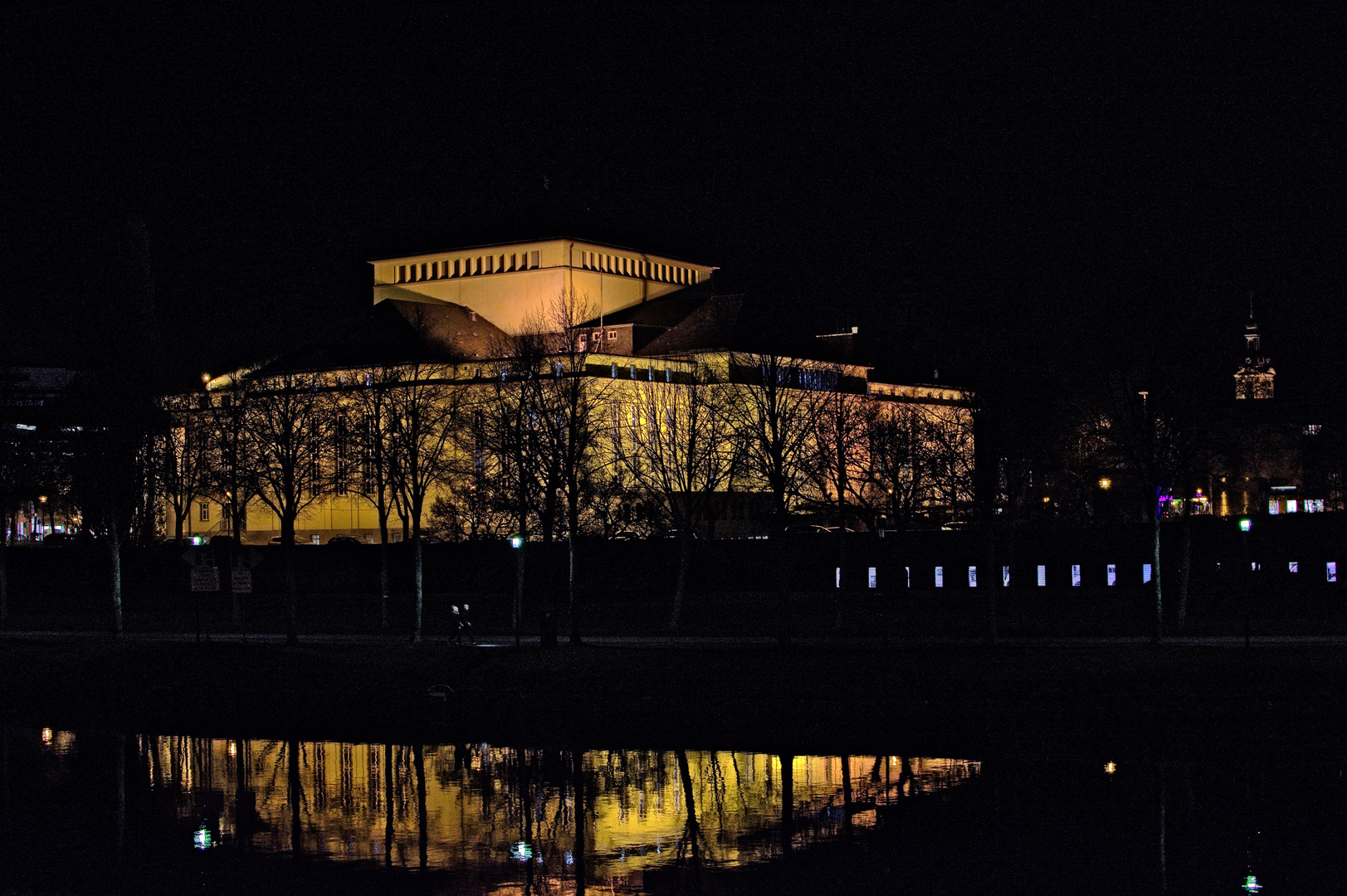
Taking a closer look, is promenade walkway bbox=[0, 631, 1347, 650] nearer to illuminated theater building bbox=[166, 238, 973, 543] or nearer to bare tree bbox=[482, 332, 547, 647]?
bare tree bbox=[482, 332, 547, 647]

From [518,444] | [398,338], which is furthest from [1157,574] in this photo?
[398,338]

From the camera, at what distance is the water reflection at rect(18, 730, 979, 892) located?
18422mm

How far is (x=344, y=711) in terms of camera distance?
33.7m

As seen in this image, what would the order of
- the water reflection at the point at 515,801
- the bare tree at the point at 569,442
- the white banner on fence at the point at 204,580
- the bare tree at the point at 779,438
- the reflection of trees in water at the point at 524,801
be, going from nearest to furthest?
1. the water reflection at the point at 515,801
2. the reflection of trees in water at the point at 524,801
3. the white banner on fence at the point at 204,580
4. the bare tree at the point at 569,442
5. the bare tree at the point at 779,438

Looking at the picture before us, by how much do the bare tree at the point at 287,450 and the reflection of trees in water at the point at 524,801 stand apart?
19.5 meters

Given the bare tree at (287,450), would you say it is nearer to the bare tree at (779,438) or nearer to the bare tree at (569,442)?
the bare tree at (569,442)

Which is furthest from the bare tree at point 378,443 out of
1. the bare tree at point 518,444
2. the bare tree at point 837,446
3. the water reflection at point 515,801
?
the water reflection at point 515,801

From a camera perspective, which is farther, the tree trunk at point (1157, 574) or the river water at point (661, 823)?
the tree trunk at point (1157, 574)

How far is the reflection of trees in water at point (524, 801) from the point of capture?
1855cm

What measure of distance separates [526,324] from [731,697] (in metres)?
82.1

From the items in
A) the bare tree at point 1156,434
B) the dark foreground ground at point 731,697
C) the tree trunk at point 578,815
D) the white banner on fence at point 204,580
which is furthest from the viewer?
the bare tree at point 1156,434

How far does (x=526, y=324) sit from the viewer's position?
374ft

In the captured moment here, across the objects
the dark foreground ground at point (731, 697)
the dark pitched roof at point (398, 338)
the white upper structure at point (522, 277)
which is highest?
the white upper structure at point (522, 277)

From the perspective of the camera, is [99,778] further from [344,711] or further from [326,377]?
[326,377]
